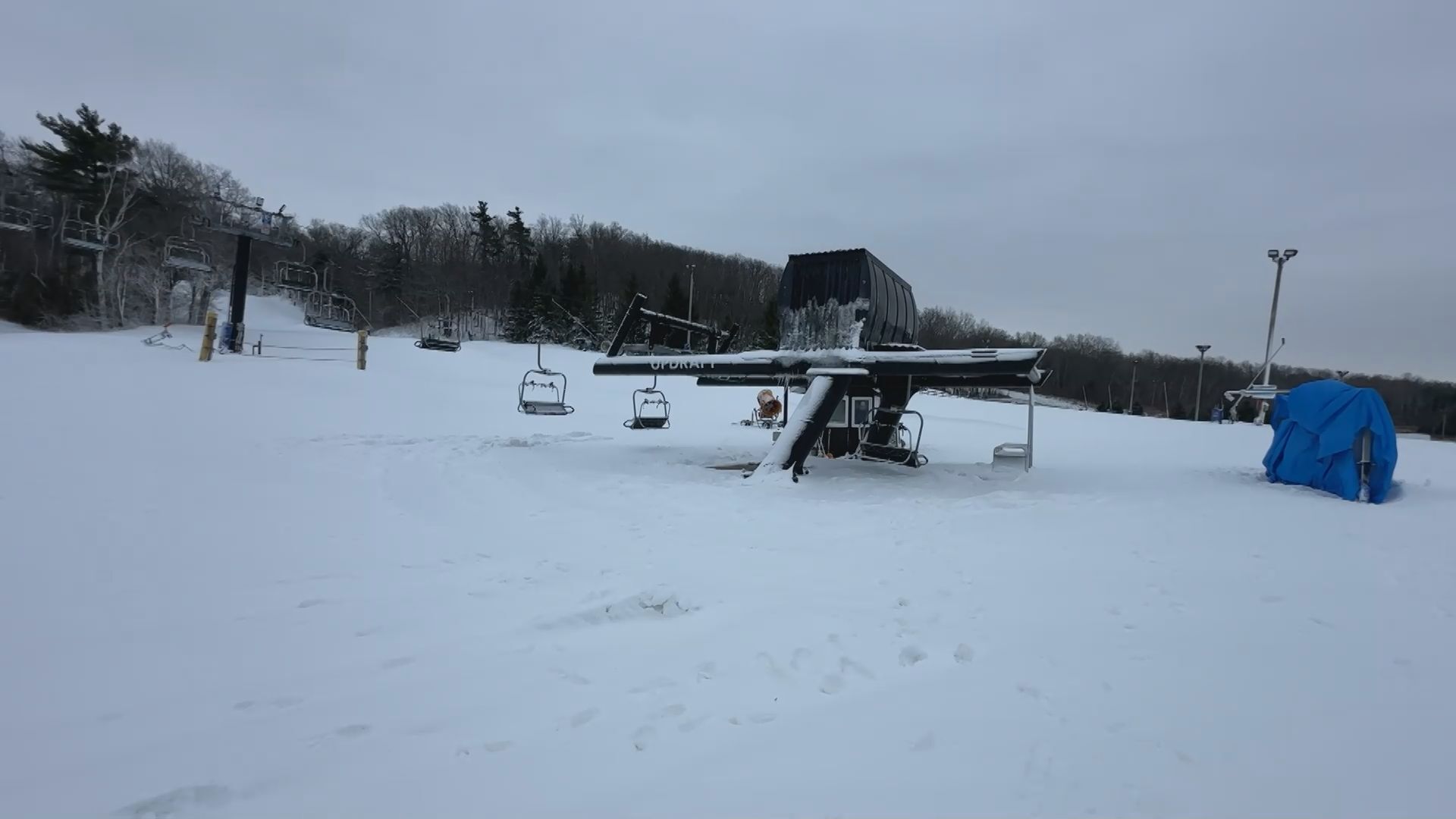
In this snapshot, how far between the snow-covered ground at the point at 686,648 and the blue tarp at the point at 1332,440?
115 centimetres

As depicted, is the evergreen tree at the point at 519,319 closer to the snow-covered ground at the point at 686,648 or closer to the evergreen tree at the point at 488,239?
the evergreen tree at the point at 488,239

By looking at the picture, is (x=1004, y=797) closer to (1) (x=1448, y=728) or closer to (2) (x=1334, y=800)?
(2) (x=1334, y=800)

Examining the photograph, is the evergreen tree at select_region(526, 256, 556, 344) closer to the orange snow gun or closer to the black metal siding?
the orange snow gun

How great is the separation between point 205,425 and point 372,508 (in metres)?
6.55

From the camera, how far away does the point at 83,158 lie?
117 ft

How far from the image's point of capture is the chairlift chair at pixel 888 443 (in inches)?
477

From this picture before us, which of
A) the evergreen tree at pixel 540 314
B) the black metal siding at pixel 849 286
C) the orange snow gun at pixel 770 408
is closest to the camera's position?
the black metal siding at pixel 849 286

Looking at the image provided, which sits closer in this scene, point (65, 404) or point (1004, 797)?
point (1004, 797)

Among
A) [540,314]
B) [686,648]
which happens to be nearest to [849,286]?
[686,648]

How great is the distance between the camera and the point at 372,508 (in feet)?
22.4

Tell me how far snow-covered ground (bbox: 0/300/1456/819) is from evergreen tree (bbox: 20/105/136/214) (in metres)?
41.8

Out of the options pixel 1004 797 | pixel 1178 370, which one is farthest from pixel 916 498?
pixel 1178 370

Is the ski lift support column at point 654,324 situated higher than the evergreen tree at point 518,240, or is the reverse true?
the evergreen tree at point 518,240

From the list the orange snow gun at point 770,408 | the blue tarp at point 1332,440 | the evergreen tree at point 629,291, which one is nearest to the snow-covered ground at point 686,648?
the blue tarp at point 1332,440
